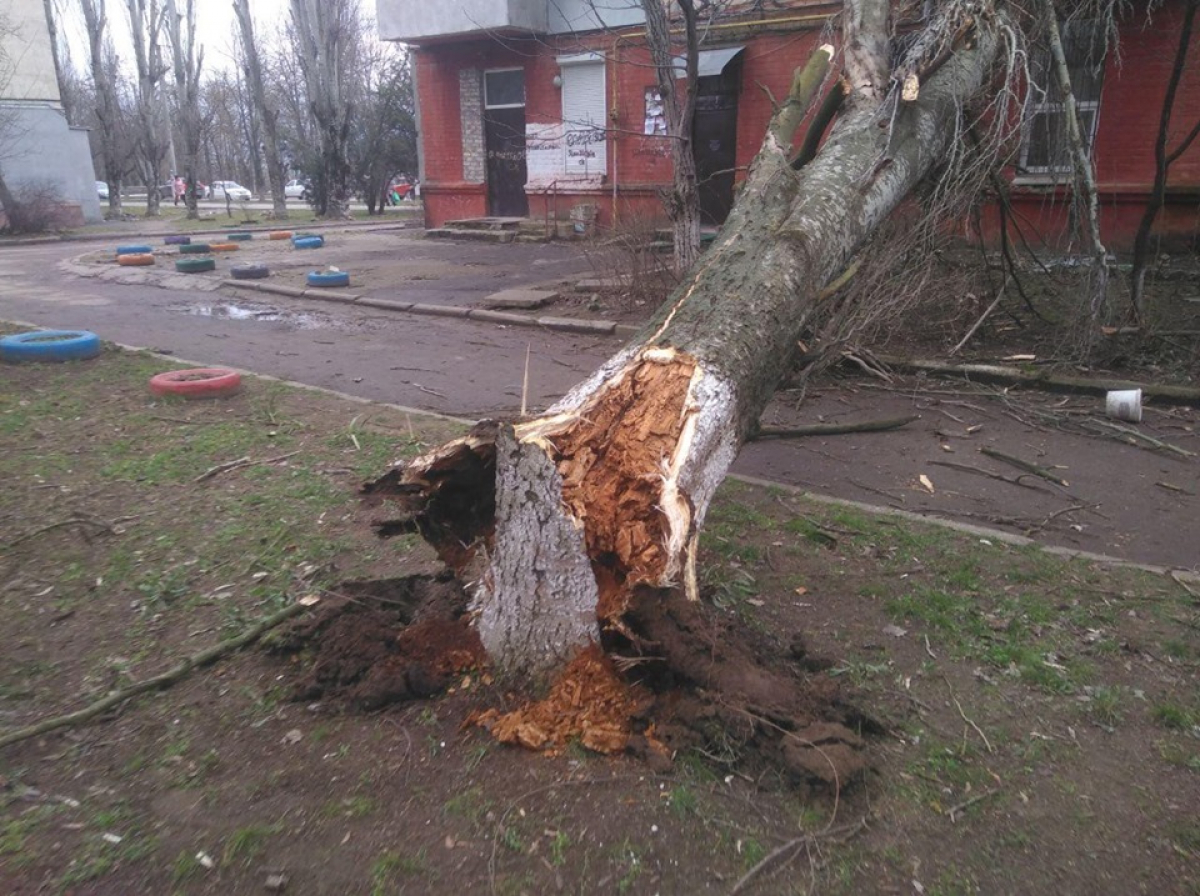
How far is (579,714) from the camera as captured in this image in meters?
2.77

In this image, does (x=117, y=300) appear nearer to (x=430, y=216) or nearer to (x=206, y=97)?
(x=430, y=216)

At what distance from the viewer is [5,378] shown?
7.01 meters

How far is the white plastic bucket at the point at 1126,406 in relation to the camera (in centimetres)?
600

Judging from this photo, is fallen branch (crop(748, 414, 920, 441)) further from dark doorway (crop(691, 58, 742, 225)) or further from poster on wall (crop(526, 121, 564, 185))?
poster on wall (crop(526, 121, 564, 185))

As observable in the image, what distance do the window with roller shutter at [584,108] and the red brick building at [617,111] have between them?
0.03 meters

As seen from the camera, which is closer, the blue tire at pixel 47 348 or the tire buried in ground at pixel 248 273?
the blue tire at pixel 47 348

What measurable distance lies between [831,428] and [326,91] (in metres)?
25.3

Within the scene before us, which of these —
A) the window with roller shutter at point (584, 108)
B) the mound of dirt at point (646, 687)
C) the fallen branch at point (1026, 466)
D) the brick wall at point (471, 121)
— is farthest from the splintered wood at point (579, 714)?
the brick wall at point (471, 121)

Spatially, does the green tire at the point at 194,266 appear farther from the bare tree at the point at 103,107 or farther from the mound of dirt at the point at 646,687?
the bare tree at the point at 103,107

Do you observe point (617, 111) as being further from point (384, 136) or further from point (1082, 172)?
point (384, 136)

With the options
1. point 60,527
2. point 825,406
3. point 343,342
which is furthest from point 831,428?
point 343,342

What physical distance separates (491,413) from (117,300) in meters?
8.46

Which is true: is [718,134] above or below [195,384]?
above

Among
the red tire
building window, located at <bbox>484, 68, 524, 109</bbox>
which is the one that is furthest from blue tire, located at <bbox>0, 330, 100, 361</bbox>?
building window, located at <bbox>484, 68, 524, 109</bbox>
